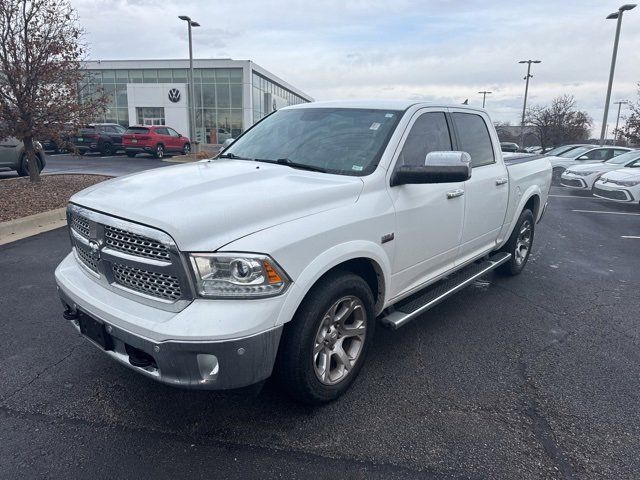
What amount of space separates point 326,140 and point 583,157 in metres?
17.2

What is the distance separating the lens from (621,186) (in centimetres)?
1199

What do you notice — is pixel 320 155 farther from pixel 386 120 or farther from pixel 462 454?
pixel 462 454

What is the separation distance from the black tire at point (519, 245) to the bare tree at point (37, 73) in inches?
368

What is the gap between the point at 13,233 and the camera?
23.3ft

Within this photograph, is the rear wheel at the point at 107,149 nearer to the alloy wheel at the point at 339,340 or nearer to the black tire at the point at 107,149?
the black tire at the point at 107,149

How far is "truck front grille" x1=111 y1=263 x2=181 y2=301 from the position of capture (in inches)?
96.9

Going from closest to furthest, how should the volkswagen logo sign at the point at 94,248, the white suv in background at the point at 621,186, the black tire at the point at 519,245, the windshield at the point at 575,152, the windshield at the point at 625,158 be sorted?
1. the volkswagen logo sign at the point at 94,248
2. the black tire at the point at 519,245
3. the white suv in background at the point at 621,186
4. the windshield at the point at 625,158
5. the windshield at the point at 575,152

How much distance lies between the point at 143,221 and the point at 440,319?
3.04m

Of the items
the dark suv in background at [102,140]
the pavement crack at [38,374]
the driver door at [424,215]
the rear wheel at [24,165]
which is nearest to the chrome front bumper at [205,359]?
the pavement crack at [38,374]

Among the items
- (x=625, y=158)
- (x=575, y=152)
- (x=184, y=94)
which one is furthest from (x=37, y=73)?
(x=184, y=94)

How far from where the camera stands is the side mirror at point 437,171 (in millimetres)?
3102

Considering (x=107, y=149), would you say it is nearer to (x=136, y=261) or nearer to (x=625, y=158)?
(x=625, y=158)

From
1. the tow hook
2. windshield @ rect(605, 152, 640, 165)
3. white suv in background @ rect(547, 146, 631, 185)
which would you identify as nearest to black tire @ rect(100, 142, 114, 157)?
white suv in background @ rect(547, 146, 631, 185)

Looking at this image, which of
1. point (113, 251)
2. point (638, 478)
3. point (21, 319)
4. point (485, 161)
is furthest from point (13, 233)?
point (638, 478)
